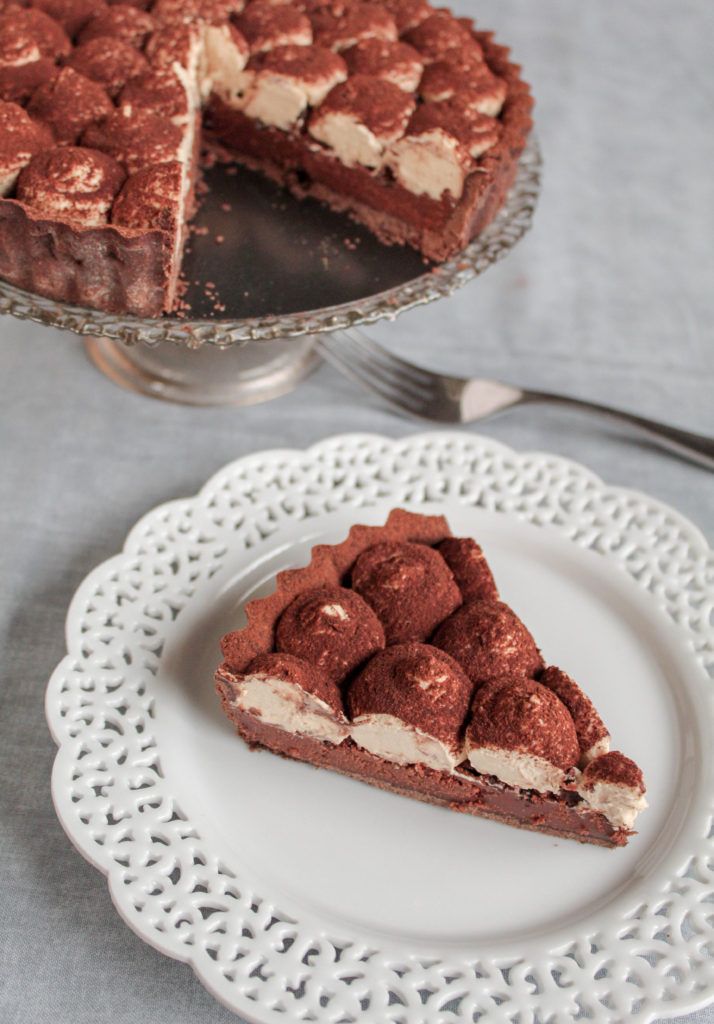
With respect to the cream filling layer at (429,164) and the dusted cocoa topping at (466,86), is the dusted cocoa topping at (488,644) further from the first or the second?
the dusted cocoa topping at (466,86)

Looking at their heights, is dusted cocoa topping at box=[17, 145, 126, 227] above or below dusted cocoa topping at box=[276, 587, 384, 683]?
above

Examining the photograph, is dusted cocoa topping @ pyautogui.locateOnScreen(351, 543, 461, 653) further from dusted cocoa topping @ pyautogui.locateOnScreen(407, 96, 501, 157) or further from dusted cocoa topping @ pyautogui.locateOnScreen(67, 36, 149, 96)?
dusted cocoa topping @ pyautogui.locateOnScreen(67, 36, 149, 96)

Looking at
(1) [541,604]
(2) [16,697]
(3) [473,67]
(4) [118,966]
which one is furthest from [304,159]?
(4) [118,966]

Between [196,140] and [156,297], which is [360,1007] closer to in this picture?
[156,297]

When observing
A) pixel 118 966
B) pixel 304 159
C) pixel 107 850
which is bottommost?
pixel 118 966

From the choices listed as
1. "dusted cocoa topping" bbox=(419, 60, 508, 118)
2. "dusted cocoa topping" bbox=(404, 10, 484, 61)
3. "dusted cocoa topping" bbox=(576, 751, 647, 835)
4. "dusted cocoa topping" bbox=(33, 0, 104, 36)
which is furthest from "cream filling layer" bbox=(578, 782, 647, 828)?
"dusted cocoa topping" bbox=(33, 0, 104, 36)
